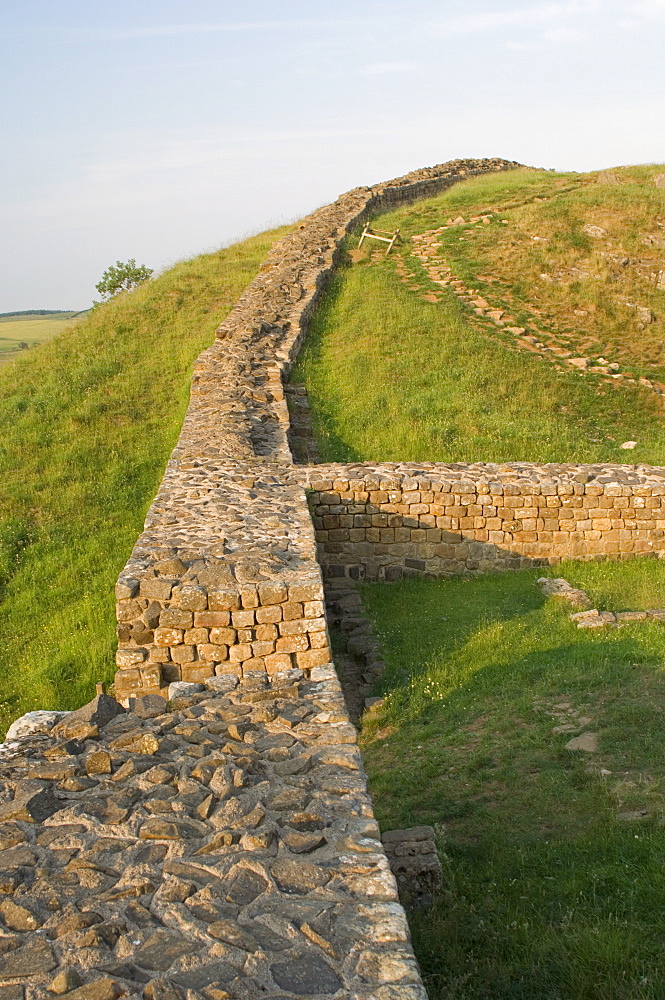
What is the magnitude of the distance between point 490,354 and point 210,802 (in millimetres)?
12891

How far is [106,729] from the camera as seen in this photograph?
433 centimetres

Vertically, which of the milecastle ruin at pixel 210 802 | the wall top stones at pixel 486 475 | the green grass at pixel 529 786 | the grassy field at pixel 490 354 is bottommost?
the green grass at pixel 529 786

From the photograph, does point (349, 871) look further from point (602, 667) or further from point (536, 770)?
point (602, 667)

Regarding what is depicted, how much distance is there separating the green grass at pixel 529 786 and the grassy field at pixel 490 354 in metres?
3.95

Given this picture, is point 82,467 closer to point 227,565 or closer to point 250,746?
point 227,565

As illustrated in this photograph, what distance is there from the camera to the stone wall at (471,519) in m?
9.56

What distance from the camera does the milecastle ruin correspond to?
109 inches

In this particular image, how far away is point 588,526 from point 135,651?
6050mm

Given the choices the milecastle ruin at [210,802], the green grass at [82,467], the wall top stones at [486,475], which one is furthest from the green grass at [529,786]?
the green grass at [82,467]

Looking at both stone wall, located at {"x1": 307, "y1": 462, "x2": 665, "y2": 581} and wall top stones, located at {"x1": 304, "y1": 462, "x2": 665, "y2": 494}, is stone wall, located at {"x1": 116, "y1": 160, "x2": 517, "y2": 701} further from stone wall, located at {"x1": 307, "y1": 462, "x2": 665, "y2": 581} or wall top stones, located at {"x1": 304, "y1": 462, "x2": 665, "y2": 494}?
stone wall, located at {"x1": 307, "y1": 462, "x2": 665, "y2": 581}

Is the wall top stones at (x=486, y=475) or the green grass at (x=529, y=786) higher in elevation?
the wall top stones at (x=486, y=475)

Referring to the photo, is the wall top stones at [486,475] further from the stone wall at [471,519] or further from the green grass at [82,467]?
the green grass at [82,467]

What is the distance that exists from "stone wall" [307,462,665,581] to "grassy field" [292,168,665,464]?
2015 mm

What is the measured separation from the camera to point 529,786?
5.29m
